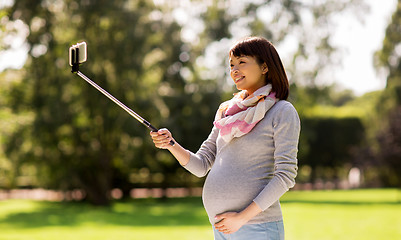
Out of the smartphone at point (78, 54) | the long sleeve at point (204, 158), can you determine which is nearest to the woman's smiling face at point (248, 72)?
the long sleeve at point (204, 158)

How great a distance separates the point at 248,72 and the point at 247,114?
0.70 ft

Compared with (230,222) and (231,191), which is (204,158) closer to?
(231,191)

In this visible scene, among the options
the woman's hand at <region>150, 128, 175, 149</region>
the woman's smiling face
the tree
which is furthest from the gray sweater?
the tree

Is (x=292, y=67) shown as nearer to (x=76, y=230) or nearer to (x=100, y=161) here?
(x=100, y=161)

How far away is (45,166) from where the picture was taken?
19.0 m

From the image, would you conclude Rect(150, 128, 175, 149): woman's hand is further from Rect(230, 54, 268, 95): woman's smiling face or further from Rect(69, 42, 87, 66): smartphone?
Rect(69, 42, 87, 66): smartphone

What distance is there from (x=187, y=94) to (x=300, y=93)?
575 cm

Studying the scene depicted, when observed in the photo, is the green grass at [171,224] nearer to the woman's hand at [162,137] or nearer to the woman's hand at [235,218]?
the woman's hand at [162,137]

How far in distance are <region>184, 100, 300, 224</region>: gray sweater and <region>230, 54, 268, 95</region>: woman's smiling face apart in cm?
16

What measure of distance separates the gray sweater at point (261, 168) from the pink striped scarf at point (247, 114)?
0.04 m

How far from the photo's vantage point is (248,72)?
2375 millimetres

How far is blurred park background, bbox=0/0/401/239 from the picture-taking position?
15859 mm

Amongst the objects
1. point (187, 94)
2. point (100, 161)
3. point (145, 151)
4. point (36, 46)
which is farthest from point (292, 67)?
point (36, 46)

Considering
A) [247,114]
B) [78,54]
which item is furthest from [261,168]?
[78,54]
